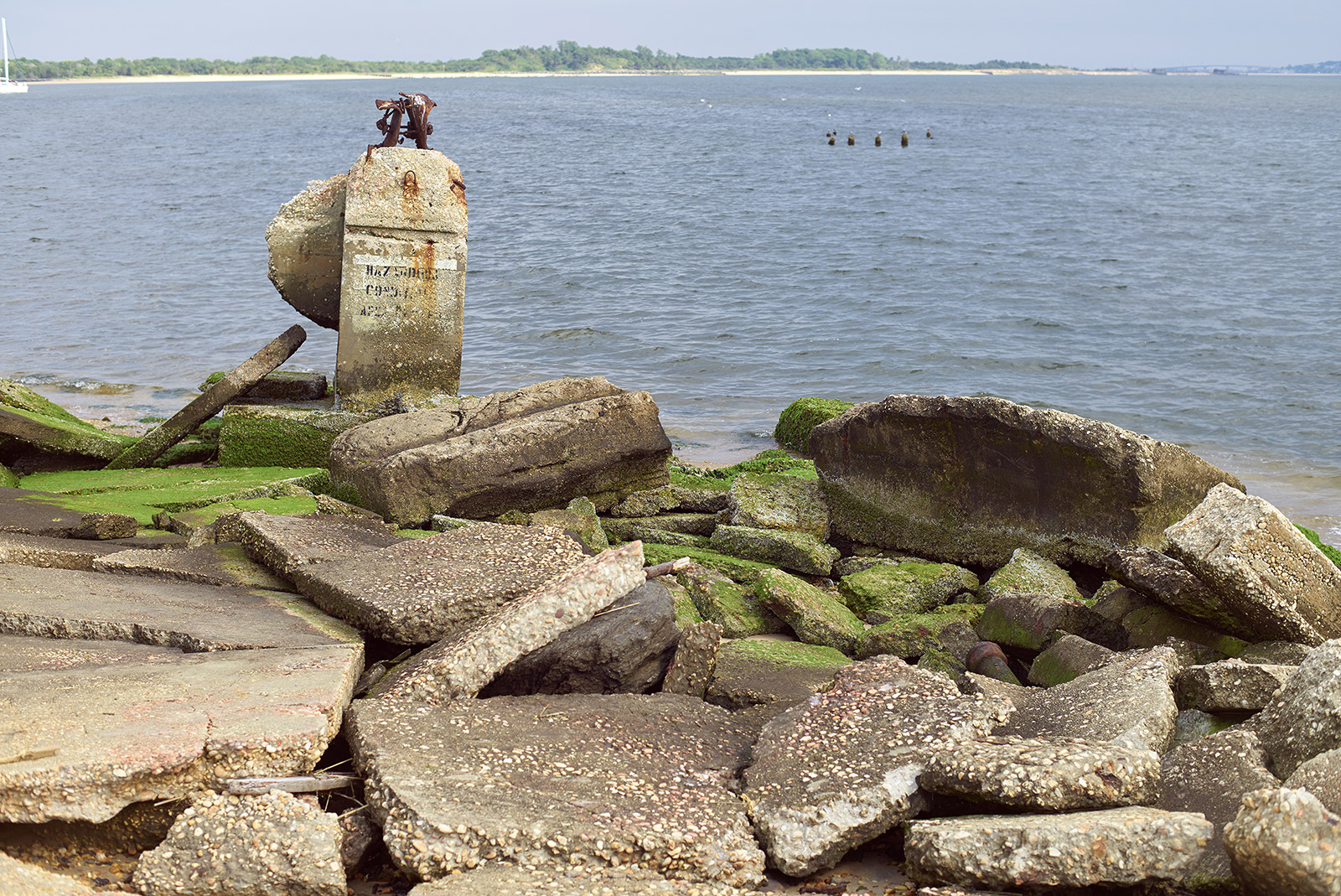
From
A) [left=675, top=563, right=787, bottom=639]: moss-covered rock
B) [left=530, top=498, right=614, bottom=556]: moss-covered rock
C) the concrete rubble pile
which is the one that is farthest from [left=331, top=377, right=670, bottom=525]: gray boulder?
[left=675, top=563, right=787, bottom=639]: moss-covered rock

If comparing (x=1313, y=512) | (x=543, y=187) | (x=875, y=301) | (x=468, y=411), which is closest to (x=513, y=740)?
(x=468, y=411)

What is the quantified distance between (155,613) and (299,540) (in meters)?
0.82

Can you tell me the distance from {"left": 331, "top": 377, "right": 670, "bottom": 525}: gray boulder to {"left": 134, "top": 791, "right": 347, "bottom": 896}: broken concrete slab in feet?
10.4

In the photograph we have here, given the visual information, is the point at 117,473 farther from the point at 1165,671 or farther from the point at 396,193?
the point at 1165,671

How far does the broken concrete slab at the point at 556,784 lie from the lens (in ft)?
9.69

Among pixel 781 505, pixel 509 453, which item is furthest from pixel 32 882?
pixel 781 505

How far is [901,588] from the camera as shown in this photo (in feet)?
19.0

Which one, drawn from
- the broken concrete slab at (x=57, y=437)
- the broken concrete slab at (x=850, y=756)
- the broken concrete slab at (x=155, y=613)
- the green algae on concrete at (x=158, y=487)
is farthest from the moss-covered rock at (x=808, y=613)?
the broken concrete slab at (x=57, y=437)

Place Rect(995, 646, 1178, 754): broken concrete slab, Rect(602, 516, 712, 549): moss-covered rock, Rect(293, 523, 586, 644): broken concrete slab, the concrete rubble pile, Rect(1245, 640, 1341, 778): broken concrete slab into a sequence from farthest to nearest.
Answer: Rect(602, 516, 712, 549): moss-covered rock
Rect(293, 523, 586, 644): broken concrete slab
Rect(995, 646, 1178, 754): broken concrete slab
Rect(1245, 640, 1341, 778): broken concrete slab
the concrete rubble pile

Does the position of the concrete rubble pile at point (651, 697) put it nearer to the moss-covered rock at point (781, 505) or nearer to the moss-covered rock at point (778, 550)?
the moss-covered rock at point (778, 550)

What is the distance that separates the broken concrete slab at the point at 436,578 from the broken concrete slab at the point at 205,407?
3461mm

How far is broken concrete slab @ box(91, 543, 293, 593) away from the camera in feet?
14.9

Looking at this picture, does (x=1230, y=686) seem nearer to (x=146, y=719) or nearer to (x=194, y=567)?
(x=146, y=719)

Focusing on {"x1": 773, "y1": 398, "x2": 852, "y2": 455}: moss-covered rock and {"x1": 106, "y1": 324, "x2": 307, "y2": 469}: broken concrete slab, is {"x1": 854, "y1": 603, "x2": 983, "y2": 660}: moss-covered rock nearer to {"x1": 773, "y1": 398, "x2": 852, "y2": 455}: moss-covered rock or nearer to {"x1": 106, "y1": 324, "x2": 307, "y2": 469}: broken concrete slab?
{"x1": 773, "y1": 398, "x2": 852, "y2": 455}: moss-covered rock
